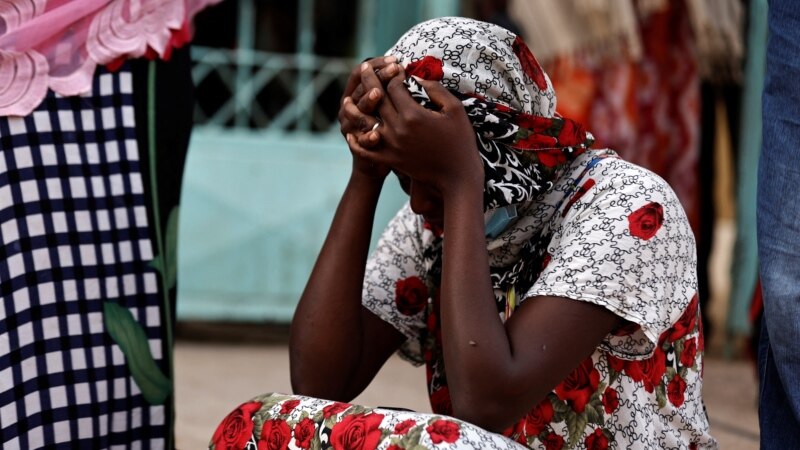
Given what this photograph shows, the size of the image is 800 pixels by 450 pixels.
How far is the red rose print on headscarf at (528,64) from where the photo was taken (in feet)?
6.78

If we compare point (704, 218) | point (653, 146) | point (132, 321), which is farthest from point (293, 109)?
point (132, 321)

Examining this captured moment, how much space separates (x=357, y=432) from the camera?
70.3 inches

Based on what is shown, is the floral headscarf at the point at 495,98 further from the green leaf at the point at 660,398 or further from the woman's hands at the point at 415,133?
the green leaf at the point at 660,398

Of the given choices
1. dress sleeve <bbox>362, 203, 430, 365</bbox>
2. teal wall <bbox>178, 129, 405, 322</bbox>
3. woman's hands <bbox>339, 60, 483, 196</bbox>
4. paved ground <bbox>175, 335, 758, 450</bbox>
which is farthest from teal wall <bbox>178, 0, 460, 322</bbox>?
woman's hands <bbox>339, 60, 483, 196</bbox>

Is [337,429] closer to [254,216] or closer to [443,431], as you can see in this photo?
[443,431]

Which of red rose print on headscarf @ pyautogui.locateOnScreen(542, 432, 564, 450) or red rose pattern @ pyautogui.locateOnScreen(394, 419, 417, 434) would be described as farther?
red rose print on headscarf @ pyautogui.locateOnScreen(542, 432, 564, 450)

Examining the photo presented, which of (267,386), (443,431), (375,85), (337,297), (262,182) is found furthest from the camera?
(262,182)

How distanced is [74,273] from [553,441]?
1.02 m

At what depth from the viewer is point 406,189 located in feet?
6.91

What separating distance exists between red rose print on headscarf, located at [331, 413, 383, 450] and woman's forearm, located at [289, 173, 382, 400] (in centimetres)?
38

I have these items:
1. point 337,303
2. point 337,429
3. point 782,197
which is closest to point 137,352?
point 337,303

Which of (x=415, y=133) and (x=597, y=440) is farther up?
(x=415, y=133)

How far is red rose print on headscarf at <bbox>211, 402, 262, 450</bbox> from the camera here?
75.1 inches

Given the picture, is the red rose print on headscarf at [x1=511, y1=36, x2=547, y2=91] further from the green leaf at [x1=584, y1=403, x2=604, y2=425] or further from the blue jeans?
the green leaf at [x1=584, y1=403, x2=604, y2=425]
